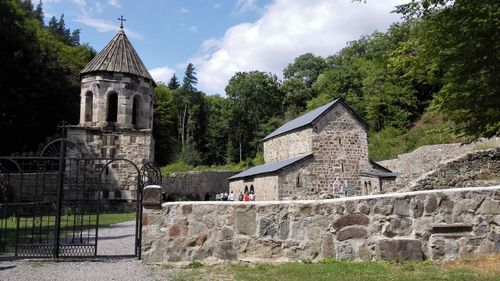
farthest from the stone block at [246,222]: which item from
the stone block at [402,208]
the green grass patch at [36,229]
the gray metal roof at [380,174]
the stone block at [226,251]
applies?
the gray metal roof at [380,174]

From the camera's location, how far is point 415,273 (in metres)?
5.14

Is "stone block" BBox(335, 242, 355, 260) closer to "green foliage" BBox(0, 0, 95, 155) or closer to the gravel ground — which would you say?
the gravel ground

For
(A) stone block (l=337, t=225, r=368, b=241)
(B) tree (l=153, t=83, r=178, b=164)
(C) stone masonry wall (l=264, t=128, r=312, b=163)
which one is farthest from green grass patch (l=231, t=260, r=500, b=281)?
(B) tree (l=153, t=83, r=178, b=164)

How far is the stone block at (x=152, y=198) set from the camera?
6426mm

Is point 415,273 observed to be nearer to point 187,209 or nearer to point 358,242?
point 358,242

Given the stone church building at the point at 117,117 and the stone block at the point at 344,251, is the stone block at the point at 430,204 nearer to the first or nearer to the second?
the stone block at the point at 344,251

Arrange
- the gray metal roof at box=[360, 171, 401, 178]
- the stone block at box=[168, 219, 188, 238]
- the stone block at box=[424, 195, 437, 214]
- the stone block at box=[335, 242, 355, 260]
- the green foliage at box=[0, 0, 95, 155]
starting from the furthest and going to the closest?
the green foliage at box=[0, 0, 95, 155]
the gray metal roof at box=[360, 171, 401, 178]
the stone block at box=[168, 219, 188, 238]
the stone block at box=[335, 242, 355, 260]
the stone block at box=[424, 195, 437, 214]

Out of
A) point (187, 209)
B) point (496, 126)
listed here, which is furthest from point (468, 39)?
point (187, 209)

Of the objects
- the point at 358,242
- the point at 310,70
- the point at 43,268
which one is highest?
the point at 310,70

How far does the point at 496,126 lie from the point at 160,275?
1052 cm

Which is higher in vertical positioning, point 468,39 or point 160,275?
point 468,39

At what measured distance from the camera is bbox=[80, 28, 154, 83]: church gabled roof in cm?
1984

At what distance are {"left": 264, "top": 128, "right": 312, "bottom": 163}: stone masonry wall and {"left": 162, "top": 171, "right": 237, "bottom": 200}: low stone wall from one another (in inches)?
226

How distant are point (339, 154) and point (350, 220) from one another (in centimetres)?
1991
